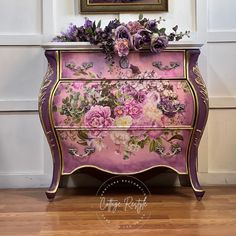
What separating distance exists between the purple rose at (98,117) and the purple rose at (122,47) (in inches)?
12.3

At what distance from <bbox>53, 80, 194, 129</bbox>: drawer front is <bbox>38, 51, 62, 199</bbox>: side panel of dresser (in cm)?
4

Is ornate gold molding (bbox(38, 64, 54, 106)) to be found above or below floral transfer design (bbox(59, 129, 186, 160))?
above

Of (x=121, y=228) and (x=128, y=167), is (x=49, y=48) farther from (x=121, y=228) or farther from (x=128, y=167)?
(x=121, y=228)

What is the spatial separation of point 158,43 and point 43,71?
0.88m

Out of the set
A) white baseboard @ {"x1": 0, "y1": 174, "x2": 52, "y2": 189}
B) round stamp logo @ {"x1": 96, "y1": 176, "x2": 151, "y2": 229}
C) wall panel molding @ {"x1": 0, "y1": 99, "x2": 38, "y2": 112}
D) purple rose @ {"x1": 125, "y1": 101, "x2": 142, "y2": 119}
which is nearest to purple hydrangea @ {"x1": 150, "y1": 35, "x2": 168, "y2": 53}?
purple rose @ {"x1": 125, "y1": 101, "x2": 142, "y2": 119}

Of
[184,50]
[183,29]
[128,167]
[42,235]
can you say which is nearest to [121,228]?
[42,235]

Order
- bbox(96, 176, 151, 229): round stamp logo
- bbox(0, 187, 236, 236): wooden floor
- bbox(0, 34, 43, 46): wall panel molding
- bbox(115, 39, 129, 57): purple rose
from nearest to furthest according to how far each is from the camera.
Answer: bbox(0, 187, 236, 236): wooden floor
bbox(96, 176, 151, 229): round stamp logo
bbox(115, 39, 129, 57): purple rose
bbox(0, 34, 43, 46): wall panel molding

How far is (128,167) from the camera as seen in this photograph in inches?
97.0

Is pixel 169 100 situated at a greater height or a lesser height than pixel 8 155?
greater

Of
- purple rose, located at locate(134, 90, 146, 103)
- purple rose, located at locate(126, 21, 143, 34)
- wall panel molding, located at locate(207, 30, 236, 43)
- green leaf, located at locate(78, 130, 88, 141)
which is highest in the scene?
purple rose, located at locate(126, 21, 143, 34)

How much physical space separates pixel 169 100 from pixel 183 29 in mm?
693

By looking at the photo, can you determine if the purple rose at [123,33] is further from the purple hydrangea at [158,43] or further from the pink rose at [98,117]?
the pink rose at [98,117]

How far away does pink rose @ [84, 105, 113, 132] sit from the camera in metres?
2.43

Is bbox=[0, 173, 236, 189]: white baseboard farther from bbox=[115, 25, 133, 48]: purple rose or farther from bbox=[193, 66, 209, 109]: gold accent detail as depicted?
bbox=[115, 25, 133, 48]: purple rose
